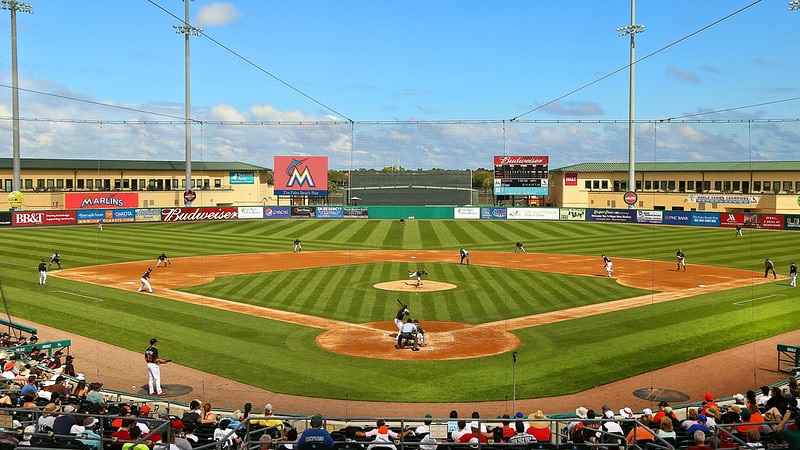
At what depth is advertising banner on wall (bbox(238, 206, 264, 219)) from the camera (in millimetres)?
76125

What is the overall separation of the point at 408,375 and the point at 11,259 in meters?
34.2

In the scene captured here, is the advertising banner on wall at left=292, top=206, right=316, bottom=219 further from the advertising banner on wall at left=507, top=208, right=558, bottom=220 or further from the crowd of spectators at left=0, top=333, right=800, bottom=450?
the crowd of spectators at left=0, top=333, right=800, bottom=450

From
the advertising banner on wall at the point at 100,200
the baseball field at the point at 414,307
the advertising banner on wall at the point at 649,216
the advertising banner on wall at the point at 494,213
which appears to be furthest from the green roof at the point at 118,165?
the advertising banner on wall at the point at 649,216

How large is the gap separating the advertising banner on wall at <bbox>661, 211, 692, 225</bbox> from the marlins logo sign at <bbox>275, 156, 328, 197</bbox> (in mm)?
38905

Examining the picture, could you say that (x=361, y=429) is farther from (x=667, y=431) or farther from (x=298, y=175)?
(x=298, y=175)

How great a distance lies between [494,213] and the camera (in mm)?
77312

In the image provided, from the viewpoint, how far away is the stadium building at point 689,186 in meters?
71.0

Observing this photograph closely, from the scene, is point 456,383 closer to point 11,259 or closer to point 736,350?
point 736,350

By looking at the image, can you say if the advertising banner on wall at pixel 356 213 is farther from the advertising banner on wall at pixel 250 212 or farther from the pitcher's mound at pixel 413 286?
the pitcher's mound at pixel 413 286

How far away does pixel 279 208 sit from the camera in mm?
77875

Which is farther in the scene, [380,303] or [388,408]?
[380,303]

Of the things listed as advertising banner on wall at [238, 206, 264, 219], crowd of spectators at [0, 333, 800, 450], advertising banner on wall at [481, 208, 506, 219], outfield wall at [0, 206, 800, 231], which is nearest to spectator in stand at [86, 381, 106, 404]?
crowd of spectators at [0, 333, 800, 450]

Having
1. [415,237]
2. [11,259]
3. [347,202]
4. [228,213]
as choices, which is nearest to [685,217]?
[415,237]

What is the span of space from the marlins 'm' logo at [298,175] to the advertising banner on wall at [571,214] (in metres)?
30.4
